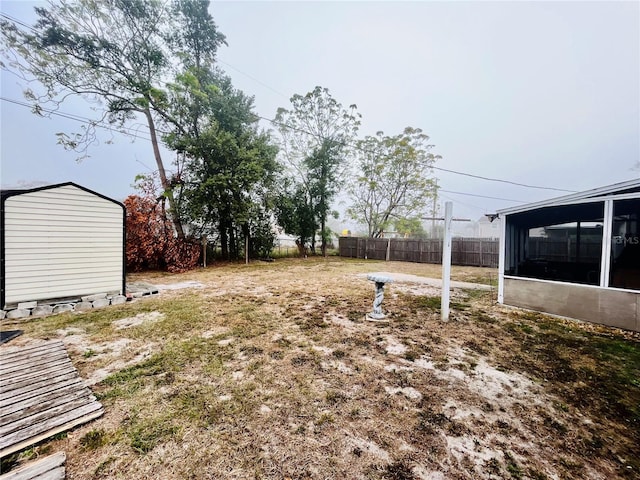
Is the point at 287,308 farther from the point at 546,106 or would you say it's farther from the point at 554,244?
the point at 546,106

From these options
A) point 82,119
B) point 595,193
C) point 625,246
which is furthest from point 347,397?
point 82,119

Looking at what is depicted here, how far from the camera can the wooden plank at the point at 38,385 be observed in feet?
6.14

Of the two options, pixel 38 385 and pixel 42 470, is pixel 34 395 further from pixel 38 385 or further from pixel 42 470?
pixel 42 470

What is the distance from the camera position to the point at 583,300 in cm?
402

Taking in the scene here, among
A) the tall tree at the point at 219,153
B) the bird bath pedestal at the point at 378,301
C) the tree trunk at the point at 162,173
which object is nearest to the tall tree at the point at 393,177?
the tall tree at the point at 219,153

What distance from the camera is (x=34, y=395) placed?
1929mm

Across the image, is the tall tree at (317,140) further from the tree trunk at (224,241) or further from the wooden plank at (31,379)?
the wooden plank at (31,379)

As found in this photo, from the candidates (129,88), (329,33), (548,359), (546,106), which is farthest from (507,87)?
(129,88)

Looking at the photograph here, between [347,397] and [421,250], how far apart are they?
12029 millimetres

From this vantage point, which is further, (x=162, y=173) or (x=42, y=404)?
(x=162, y=173)

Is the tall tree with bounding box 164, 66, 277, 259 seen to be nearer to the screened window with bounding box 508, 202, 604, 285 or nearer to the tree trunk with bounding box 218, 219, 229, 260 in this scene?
the tree trunk with bounding box 218, 219, 229, 260

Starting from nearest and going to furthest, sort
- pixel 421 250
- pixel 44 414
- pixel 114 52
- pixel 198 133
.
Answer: pixel 44 414 → pixel 114 52 → pixel 198 133 → pixel 421 250

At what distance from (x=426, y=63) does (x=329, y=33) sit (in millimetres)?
5933

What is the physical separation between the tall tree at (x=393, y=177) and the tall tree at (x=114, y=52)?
30.3 feet
